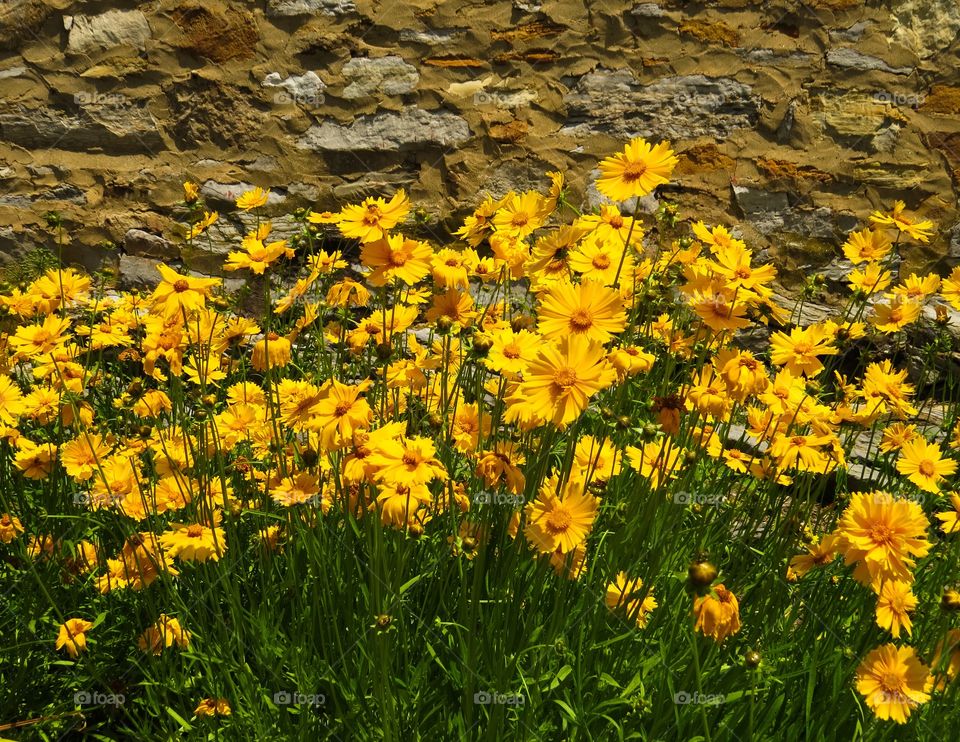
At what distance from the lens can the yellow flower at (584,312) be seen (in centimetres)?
153

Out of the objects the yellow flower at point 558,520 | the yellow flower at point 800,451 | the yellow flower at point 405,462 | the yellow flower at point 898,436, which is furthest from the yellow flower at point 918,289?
the yellow flower at point 405,462

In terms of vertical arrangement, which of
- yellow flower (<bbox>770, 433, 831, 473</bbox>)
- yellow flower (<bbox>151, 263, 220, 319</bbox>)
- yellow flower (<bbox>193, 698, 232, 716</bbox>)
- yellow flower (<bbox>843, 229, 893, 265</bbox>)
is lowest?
yellow flower (<bbox>193, 698, 232, 716</bbox>)

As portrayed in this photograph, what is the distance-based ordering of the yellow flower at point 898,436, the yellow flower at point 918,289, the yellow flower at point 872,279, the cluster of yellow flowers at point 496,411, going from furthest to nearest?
the yellow flower at point 918,289, the yellow flower at point 872,279, the yellow flower at point 898,436, the cluster of yellow flowers at point 496,411

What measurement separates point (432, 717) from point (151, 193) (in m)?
3.72

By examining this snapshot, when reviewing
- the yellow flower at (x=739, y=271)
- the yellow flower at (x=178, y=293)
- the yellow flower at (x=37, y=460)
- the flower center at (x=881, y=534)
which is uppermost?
the yellow flower at (x=739, y=271)

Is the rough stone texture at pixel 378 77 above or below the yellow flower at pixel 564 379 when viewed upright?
above

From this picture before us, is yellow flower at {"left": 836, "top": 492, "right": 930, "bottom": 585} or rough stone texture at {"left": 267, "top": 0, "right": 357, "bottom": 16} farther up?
rough stone texture at {"left": 267, "top": 0, "right": 357, "bottom": 16}

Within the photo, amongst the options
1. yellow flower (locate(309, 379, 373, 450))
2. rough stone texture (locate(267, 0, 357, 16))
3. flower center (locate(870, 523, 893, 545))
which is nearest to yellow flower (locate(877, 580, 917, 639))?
flower center (locate(870, 523, 893, 545))

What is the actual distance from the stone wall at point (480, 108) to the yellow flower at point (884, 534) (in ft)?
11.0

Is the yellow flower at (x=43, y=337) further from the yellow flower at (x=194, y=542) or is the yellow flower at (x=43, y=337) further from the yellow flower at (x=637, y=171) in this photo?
the yellow flower at (x=637, y=171)

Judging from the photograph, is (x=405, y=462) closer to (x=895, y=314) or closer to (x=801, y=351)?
(x=801, y=351)

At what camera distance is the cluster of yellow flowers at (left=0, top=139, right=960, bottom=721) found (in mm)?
1518

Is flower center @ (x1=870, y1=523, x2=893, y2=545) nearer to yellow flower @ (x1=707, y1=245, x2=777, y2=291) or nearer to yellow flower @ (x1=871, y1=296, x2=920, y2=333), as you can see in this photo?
yellow flower @ (x1=707, y1=245, x2=777, y2=291)

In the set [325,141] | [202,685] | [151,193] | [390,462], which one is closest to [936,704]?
[390,462]
